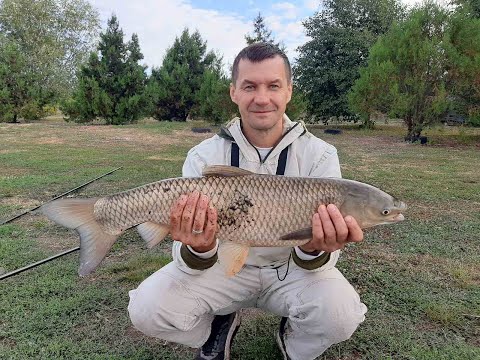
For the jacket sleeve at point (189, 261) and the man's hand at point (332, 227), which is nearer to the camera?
the man's hand at point (332, 227)

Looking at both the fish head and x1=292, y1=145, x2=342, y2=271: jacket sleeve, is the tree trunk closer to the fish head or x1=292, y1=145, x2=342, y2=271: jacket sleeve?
x1=292, y1=145, x2=342, y2=271: jacket sleeve

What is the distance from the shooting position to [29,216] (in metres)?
4.85

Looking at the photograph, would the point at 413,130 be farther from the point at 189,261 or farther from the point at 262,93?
the point at 189,261

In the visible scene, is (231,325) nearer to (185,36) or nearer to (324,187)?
(324,187)

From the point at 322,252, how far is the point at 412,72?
47.0 feet

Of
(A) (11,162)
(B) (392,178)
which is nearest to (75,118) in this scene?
(A) (11,162)

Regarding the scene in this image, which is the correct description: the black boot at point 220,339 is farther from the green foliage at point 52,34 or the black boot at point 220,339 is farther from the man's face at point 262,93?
the green foliage at point 52,34

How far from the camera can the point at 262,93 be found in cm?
230

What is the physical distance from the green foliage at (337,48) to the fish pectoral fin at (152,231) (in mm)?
21449

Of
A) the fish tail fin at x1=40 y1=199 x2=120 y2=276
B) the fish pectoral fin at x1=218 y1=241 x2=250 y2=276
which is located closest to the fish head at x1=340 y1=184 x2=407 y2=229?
the fish pectoral fin at x1=218 y1=241 x2=250 y2=276

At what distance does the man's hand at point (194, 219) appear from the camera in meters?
1.95

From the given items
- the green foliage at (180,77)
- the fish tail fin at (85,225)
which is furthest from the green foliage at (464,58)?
the fish tail fin at (85,225)

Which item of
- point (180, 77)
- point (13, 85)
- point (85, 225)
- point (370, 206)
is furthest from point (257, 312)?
point (13, 85)

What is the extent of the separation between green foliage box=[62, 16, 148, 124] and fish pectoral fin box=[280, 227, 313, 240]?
21.8m
